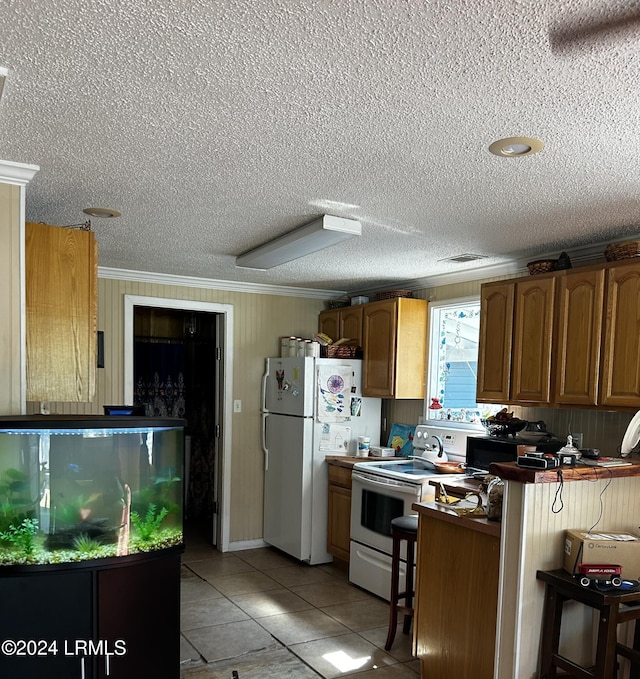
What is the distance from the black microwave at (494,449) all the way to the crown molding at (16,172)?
9.18 ft

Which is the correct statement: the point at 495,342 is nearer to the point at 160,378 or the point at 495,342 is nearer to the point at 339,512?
the point at 339,512

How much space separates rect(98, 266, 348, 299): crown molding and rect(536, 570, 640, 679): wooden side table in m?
3.55

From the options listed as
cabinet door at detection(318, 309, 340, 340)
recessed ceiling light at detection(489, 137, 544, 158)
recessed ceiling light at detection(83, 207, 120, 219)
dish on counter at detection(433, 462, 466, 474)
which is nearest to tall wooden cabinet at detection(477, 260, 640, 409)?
dish on counter at detection(433, 462, 466, 474)

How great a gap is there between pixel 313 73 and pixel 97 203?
1.68 m

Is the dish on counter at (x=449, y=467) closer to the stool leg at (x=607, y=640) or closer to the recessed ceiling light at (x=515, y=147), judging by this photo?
the stool leg at (x=607, y=640)

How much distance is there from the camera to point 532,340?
3.44 meters

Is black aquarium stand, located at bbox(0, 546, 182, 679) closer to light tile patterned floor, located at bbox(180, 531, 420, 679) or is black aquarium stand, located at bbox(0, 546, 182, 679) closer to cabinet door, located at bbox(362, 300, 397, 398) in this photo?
light tile patterned floor, located at bbox(180, 531, 420, 679)

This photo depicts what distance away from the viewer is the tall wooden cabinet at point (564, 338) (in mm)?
2980

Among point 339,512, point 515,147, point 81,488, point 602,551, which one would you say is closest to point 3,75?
point 81,488

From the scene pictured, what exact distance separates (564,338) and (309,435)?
7.36 feet

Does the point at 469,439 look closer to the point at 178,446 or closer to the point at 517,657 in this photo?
the point at 517,657

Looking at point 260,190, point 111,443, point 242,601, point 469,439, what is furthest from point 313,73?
point 242,601

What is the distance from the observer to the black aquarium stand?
6.88 ft

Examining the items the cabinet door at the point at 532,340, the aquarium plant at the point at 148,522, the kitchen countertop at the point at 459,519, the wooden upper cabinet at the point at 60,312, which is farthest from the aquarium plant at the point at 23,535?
the cabinet door at the point at 532,340
